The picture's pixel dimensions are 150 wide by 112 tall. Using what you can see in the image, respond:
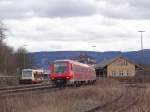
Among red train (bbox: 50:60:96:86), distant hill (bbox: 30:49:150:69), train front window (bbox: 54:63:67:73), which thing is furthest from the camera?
distant hill (bbox: 30:49:150:69)

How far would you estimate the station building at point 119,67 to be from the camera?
143375 millimetres

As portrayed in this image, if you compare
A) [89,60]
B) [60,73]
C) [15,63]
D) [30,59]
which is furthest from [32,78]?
[89,60]

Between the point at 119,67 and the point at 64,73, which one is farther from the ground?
the point at 119,67

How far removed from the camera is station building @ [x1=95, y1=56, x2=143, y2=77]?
143 metres

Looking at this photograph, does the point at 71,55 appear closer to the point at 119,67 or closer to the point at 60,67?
the point at 119,67

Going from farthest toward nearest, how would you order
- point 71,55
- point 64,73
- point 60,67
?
1. point 71,55
2. point 60,67
3. point 64,73

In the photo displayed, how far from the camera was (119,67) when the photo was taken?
147 meters

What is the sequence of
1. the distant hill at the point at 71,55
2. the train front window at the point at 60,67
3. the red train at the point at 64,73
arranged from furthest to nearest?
the distant hill at the point at 71,55
the train front window at the point at 60,67
the red train at the point at 64,73

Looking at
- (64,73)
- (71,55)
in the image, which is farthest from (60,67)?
→ (71,55)

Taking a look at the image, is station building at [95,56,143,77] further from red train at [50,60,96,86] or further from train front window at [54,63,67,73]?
train front window at [54,63,67,73]

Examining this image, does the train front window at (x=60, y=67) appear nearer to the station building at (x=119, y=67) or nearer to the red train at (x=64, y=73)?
the red train at (x=64, y=73)

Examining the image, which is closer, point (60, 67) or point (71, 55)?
point (60, 67)

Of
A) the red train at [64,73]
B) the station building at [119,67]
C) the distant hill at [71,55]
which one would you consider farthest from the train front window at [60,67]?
the station building at [119,67]

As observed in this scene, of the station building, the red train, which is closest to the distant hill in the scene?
the station building
